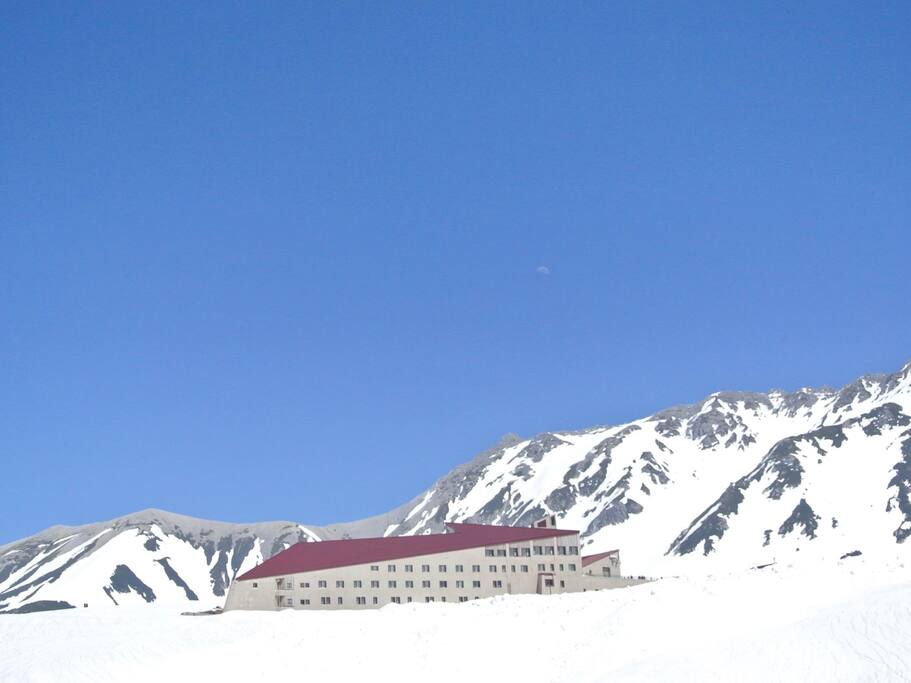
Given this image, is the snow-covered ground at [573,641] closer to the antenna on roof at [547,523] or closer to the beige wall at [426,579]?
the beige wall at [426,579]

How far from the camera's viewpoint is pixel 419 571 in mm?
128625

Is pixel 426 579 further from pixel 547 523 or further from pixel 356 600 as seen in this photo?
pixel 547 523

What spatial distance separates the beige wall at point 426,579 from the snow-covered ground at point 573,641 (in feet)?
64.3

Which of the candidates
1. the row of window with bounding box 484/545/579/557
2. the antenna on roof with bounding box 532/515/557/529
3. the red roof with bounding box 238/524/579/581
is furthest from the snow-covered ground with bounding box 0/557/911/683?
the antenna on roof with bounding box 532/515/557/529

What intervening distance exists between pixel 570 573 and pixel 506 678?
61.5 metres

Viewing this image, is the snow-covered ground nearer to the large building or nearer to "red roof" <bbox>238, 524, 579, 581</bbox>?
the large building

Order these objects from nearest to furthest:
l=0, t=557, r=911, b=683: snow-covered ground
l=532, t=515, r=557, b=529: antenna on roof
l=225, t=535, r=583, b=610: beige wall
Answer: l=0, t=557, r=911, b=683: snow-covered ground
l=225, t=535, r=583, b=610: beige wall
l=532, t=515, r=557, b=529: antenna on roof

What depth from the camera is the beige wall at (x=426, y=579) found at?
406ft

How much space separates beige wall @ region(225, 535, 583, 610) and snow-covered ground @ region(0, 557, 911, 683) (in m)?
19.6

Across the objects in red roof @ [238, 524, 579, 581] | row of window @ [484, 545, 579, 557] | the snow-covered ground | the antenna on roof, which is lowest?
the snow-covered ground

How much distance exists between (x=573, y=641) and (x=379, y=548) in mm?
55443

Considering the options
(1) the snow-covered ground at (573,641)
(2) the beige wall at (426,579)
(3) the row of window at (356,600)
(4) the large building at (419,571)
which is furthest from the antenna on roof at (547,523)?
(1) the snow-covered ground at (573,641)

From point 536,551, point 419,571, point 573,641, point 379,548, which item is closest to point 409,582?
A: point 419,571

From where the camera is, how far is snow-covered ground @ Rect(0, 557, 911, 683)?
64.1 meters
